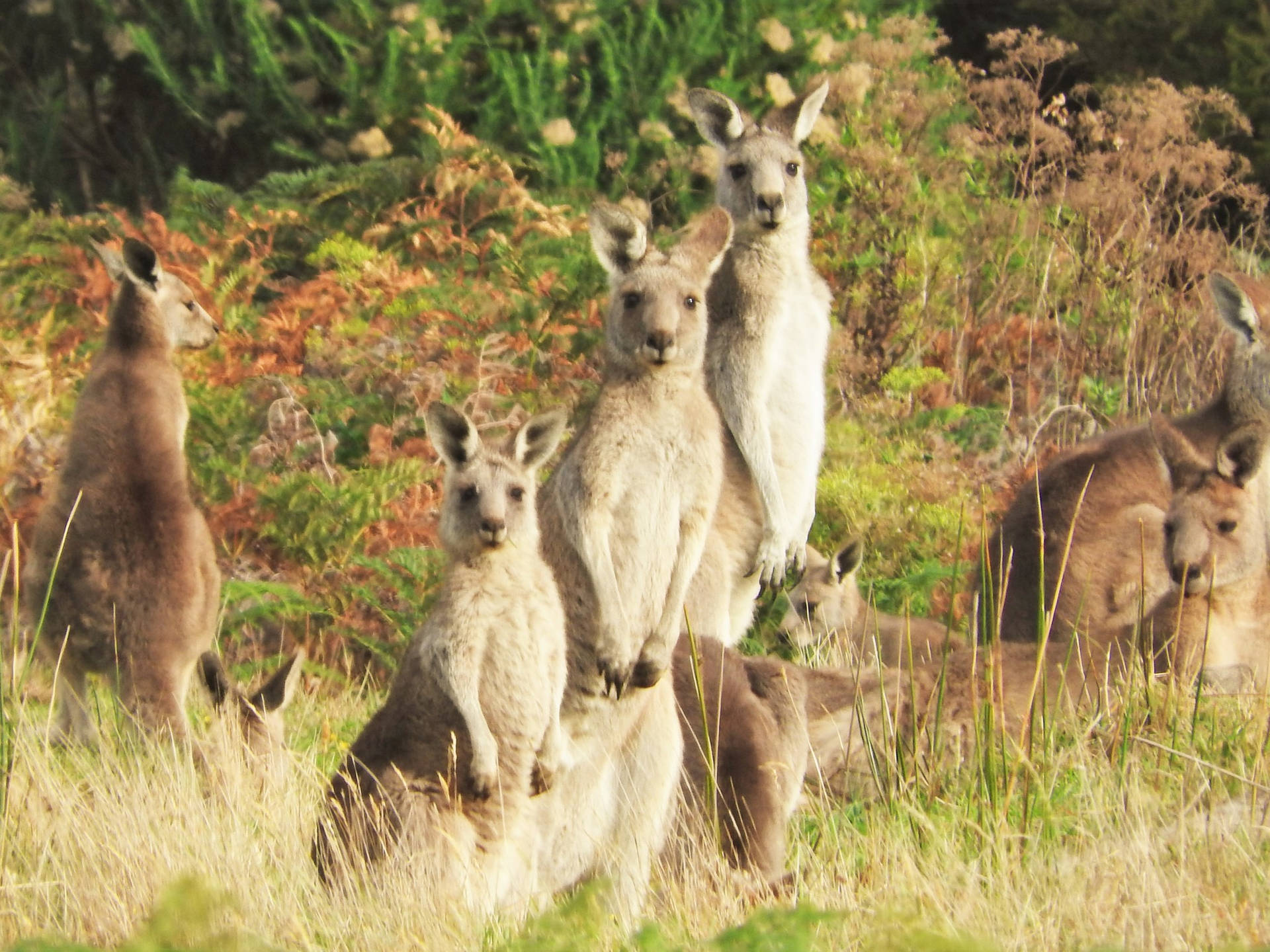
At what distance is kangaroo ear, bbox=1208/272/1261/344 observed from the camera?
6.93 metres

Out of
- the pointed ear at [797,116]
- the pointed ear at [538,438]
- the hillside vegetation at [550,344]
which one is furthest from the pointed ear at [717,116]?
the pointed ear at [538,438]

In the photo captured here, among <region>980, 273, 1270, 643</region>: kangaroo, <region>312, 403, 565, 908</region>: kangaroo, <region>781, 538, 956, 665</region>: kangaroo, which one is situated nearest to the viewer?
<region>312, 403, 565, 908</region>: kangaroo

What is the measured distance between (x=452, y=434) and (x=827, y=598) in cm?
389

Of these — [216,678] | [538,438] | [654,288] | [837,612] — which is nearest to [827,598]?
[837,612]

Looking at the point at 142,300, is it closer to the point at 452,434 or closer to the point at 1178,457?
the point at 452,434

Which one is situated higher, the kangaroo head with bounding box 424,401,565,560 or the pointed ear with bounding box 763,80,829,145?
the pointed ear with bounding box 763,80,829,145

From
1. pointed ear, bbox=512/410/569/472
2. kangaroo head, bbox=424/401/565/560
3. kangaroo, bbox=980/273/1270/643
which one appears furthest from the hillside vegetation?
pointed ear, bbox=512/410/569/472

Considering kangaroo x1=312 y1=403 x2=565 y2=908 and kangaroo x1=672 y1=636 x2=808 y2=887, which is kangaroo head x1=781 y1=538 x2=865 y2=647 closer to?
kangaroo x1=672 y1=636 x2=808 y2=887

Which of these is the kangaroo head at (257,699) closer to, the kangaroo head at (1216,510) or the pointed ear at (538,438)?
the pointed ear at (538,438)

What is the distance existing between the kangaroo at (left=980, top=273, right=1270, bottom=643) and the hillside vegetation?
1.30 feet

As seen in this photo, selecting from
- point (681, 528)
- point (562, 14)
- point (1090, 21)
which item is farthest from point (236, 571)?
point (1090, 21)

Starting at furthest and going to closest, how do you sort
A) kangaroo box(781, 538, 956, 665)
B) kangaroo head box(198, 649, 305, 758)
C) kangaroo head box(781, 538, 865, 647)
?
1. kangaroo head box(781, 538, 865, 647)
2. kangaroo box(781, 538, 956, 665)
3. kangaroo head box(198, 649, 305, 758)

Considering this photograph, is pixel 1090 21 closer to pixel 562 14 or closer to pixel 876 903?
pixel 562 14

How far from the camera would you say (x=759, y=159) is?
6.56 meters
